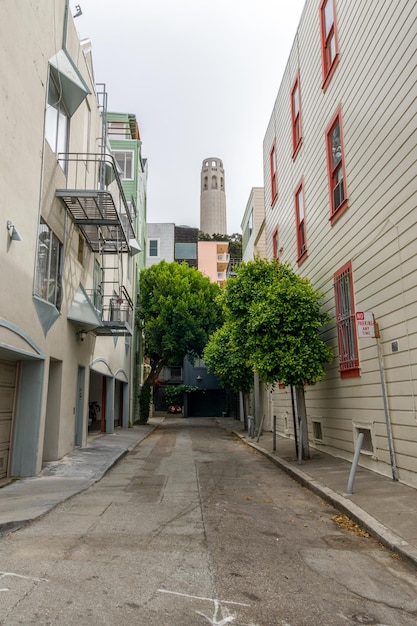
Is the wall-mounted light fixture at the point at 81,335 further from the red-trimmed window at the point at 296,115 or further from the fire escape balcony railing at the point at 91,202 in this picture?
the red-trimmed window at the point at 296,115

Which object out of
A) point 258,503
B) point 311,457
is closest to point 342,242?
point 311,457

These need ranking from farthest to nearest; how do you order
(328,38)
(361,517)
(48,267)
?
(328,38) → (48,267) → (361,517)

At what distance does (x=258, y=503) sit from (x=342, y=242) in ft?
19.5

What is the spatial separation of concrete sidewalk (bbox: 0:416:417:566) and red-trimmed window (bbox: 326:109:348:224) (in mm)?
5552

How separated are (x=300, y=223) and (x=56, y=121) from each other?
24.0 ft

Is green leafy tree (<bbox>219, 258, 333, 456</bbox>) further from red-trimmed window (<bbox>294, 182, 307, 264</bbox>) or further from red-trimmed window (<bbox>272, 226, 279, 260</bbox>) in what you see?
red-trimmed window (<bbox>272, 226, 279, 260</bbox>)

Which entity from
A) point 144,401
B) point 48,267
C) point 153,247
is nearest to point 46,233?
point 48,267

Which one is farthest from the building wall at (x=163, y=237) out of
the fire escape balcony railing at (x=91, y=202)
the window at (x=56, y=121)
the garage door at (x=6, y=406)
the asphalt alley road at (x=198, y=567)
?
the asphalt alley road at (x=198, y=567)

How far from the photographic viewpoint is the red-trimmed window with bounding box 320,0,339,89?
11414mm

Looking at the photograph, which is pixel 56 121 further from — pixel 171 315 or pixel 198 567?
pixel 171 315

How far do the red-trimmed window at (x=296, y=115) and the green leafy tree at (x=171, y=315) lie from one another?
51.7 ft

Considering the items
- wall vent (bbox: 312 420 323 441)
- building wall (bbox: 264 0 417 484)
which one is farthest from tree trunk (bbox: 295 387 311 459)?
wall vent (bbox: 312 420 323 441)

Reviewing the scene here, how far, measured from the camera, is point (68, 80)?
11.1 metres

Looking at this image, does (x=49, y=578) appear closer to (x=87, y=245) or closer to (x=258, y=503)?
(x=258, y=503)
